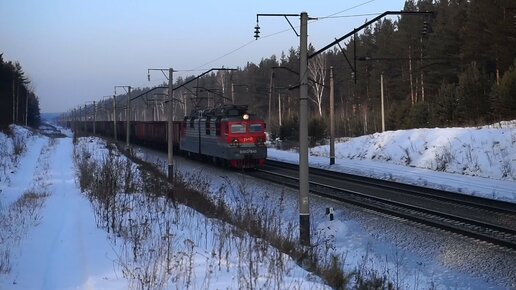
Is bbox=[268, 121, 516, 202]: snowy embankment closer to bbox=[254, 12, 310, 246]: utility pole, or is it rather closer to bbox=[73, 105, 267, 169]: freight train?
bbox=[73, 105, 267, 169]: freight train

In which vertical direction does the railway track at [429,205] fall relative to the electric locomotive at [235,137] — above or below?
below

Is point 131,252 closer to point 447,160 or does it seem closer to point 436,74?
point 447,160

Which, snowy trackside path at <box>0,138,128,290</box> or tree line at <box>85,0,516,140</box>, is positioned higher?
tree line at <box>85,0,516,140</box>

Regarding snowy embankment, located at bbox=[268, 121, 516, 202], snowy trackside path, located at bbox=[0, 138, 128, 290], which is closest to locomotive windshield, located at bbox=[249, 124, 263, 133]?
snowy embankment, located at bbox=[268, 121, 516, 202]

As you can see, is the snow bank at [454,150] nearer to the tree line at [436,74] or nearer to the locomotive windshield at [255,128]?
the tree line at [436,74]

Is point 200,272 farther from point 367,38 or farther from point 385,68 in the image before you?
point 367,38

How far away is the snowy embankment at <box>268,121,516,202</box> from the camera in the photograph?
21672 mm

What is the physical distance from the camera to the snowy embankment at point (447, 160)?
71.1 ft

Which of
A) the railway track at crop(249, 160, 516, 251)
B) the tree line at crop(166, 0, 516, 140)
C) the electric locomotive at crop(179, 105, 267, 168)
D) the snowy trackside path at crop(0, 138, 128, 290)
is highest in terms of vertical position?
the tree line at crop(166, 0, 516, 140)

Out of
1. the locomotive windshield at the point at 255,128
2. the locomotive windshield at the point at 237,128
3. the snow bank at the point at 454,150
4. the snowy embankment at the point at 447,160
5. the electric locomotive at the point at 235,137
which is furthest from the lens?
the locomotive windshield at the point at 255,128

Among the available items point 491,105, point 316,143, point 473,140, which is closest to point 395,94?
point 316,143

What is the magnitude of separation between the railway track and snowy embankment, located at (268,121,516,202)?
5.69 feet

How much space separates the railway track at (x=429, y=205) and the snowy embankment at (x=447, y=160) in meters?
1.73

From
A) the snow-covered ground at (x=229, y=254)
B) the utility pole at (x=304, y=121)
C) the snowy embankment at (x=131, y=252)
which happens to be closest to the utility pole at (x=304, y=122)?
the utility pole at (x=304, y=121)
